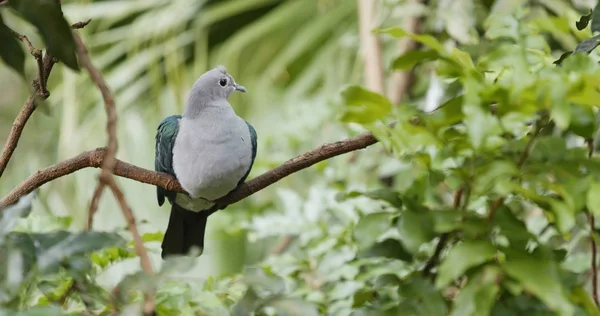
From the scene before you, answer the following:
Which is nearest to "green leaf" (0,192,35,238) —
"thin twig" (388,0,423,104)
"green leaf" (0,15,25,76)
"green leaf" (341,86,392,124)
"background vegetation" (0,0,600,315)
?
"background vegetation" (0,0,600,315)

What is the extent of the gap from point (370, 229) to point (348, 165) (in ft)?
3.72

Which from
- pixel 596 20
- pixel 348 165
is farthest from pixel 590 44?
pixel 348 165

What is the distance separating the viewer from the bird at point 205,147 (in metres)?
0.95

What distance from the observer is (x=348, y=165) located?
70.8 inches

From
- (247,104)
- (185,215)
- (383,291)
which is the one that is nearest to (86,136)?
(247,104)

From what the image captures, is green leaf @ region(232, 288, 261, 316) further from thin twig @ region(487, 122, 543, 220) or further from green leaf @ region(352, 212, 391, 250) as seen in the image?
thin twig @ region(487, 122, 543, 220)

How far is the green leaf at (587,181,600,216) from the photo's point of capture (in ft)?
1.84

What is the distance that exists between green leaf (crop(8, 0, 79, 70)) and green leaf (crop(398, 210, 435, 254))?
32cm

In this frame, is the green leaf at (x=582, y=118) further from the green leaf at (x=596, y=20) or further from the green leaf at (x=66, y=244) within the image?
the green leaf at (x=66, y=244)

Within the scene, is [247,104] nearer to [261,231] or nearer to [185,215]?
[261,231]

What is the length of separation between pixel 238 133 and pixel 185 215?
170 mm

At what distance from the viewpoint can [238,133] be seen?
0.98 metres

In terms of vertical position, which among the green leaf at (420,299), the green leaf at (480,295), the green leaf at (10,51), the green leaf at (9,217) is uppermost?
the green leaf at (10,51)

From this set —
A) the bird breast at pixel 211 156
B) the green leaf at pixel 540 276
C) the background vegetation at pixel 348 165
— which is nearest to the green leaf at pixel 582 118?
the background vegetation at pixel 348 165
